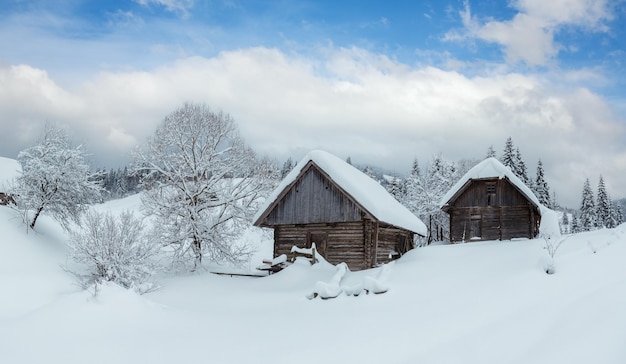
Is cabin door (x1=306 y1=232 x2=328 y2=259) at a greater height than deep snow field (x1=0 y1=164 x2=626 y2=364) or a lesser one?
greater

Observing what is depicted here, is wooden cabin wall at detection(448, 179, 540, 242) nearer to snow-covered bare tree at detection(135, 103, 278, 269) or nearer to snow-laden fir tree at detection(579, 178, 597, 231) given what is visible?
snow-covered bare tree at detection(135, 103, 278, 269)

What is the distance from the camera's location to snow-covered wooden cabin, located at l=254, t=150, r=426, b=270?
76.4ft

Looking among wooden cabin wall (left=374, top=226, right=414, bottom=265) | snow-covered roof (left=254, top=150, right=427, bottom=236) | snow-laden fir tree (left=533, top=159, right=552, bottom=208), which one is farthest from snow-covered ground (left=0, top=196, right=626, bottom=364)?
snow-laden fir tree (left=533, top=159, right=552, bottom=208)

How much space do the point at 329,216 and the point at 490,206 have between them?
48.2ft

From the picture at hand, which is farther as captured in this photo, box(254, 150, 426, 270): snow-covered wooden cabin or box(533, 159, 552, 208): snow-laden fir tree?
box(533, 159, 552, 208): snow-laden fir tree

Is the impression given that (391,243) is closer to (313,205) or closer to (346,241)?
(346,241)

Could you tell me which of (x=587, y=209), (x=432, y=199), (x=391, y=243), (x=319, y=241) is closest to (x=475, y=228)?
(x=391, y=243)

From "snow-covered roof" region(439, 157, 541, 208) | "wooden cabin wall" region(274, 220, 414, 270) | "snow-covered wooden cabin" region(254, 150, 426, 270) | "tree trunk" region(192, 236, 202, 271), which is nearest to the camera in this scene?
"snow-covered wooden cabin" region(254, 150, 426, 270)

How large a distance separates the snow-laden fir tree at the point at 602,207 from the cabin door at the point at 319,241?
51.9 m

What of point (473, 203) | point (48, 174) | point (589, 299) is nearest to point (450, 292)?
point (589, 299)

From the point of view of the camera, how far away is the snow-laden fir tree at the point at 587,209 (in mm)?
62844

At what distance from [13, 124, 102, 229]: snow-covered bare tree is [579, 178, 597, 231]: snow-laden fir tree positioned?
194ft

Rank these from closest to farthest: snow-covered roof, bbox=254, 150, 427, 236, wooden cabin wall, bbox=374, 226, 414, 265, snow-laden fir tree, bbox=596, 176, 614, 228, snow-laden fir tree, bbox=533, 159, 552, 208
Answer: snow-covered roof, bbox=254, 150, 427, 236 < wooden cabin wall, bbox=374, 226, 414, 265 < snow-laden fir tree, bbox=533, 159, 552, 208 < snow-laden fir tree, bbox=596, 176, 614, 228

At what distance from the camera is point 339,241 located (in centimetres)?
2427
